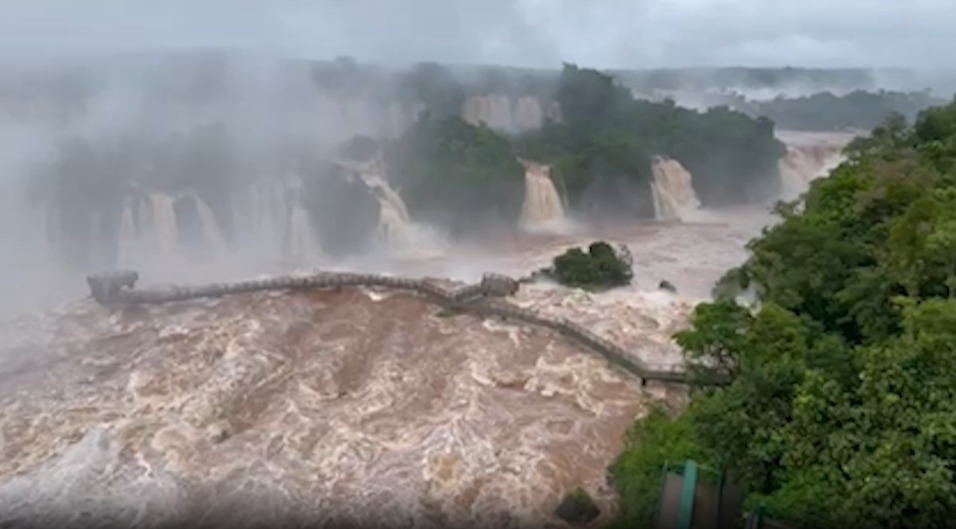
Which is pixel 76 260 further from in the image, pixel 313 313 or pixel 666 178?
pixel 666 178

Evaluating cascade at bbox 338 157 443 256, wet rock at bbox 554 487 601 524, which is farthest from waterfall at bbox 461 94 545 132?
wet rock at bbox 554 487 601 524

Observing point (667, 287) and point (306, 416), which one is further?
point (667, 287)

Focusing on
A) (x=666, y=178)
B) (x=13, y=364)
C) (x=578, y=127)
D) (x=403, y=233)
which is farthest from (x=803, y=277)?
(x=578, y=127)

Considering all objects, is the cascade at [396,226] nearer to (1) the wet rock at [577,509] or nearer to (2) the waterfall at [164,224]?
(2) the waterfall at [164,224]

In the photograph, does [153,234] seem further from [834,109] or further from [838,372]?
[834,109]

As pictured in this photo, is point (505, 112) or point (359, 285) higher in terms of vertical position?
point (505, 112)

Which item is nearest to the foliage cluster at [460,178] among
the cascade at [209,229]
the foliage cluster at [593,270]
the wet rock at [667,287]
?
the cascade at [209,229]

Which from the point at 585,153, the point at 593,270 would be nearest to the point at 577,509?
the point at 593,270
